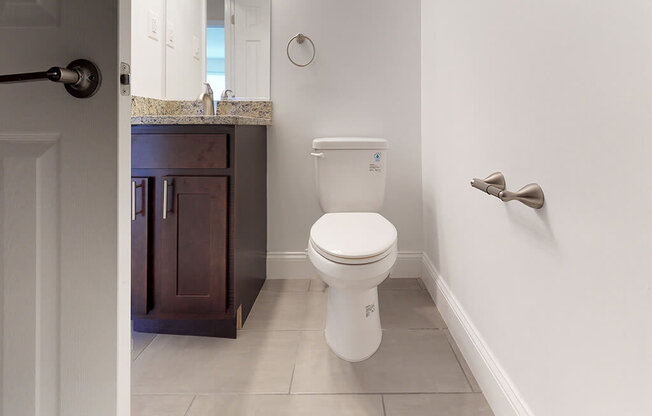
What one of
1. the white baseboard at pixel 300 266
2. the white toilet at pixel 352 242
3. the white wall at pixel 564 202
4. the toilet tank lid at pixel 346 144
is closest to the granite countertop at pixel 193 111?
the toilet tank lid at pixel 346 144

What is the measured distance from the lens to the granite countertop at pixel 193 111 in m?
1.58

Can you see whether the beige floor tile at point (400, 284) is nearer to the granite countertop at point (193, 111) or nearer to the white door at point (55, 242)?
the granite countertop at point (193, 111)

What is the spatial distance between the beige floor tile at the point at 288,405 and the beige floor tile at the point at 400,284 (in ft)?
3.38

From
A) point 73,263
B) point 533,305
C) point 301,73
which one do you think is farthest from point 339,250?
point 301,73

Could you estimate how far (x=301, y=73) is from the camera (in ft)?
7.73

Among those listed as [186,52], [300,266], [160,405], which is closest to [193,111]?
[186,52]

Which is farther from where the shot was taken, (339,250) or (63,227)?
(339,250)

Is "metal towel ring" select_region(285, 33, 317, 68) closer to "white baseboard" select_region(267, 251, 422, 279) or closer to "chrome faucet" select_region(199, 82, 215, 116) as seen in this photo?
"chrome faucet" select_region(199, 82, 215, 116)

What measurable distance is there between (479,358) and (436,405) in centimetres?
22

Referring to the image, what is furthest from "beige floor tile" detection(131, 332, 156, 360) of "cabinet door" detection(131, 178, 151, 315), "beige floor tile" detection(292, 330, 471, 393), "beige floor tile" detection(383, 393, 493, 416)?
"beige floor tile" detection(383, 393, 493, 416)

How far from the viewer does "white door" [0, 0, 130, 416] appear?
60 centimetres

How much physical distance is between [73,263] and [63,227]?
55mm

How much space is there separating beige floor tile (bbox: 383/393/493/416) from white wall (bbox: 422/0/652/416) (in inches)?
2.3

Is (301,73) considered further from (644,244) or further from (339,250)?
(644,244)
